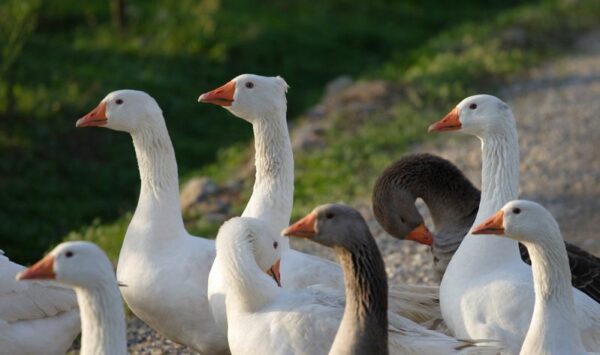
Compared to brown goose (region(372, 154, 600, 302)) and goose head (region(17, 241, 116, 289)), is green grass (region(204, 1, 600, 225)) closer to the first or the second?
brown goose (region(372, 154, 600, 302))

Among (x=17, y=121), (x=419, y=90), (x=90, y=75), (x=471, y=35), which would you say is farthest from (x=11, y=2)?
A: (x=471, y=35)

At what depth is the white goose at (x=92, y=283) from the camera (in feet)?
17.5

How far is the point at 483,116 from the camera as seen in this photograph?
7309mm

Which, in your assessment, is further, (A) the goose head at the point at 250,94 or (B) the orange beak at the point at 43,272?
(A) the goose head at the point at 250,94

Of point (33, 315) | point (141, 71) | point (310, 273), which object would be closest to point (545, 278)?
point (310, 273)

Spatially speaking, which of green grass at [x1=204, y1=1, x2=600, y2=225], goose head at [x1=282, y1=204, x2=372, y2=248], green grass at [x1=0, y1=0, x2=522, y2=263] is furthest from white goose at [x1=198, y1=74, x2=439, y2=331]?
green grass at [x1=204, y1=1, x2=600, y2=225]

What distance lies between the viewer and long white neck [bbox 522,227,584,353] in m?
5.75

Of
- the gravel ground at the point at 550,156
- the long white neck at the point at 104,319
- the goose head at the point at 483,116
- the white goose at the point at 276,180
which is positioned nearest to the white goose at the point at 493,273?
the goose head at the point at 483,116

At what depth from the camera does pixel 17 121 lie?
14.2 m

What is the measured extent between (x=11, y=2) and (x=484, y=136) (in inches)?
449

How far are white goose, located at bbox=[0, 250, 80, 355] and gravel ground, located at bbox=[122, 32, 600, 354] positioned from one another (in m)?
1.31

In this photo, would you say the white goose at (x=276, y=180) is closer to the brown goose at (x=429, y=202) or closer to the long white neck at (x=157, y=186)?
the long white neck at (x=157, y=186)

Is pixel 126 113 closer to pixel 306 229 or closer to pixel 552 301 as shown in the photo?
pixel 306 229

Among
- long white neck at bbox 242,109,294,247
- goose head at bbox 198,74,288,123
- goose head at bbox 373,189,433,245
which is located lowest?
goose head at bbox 373,189,433,245
